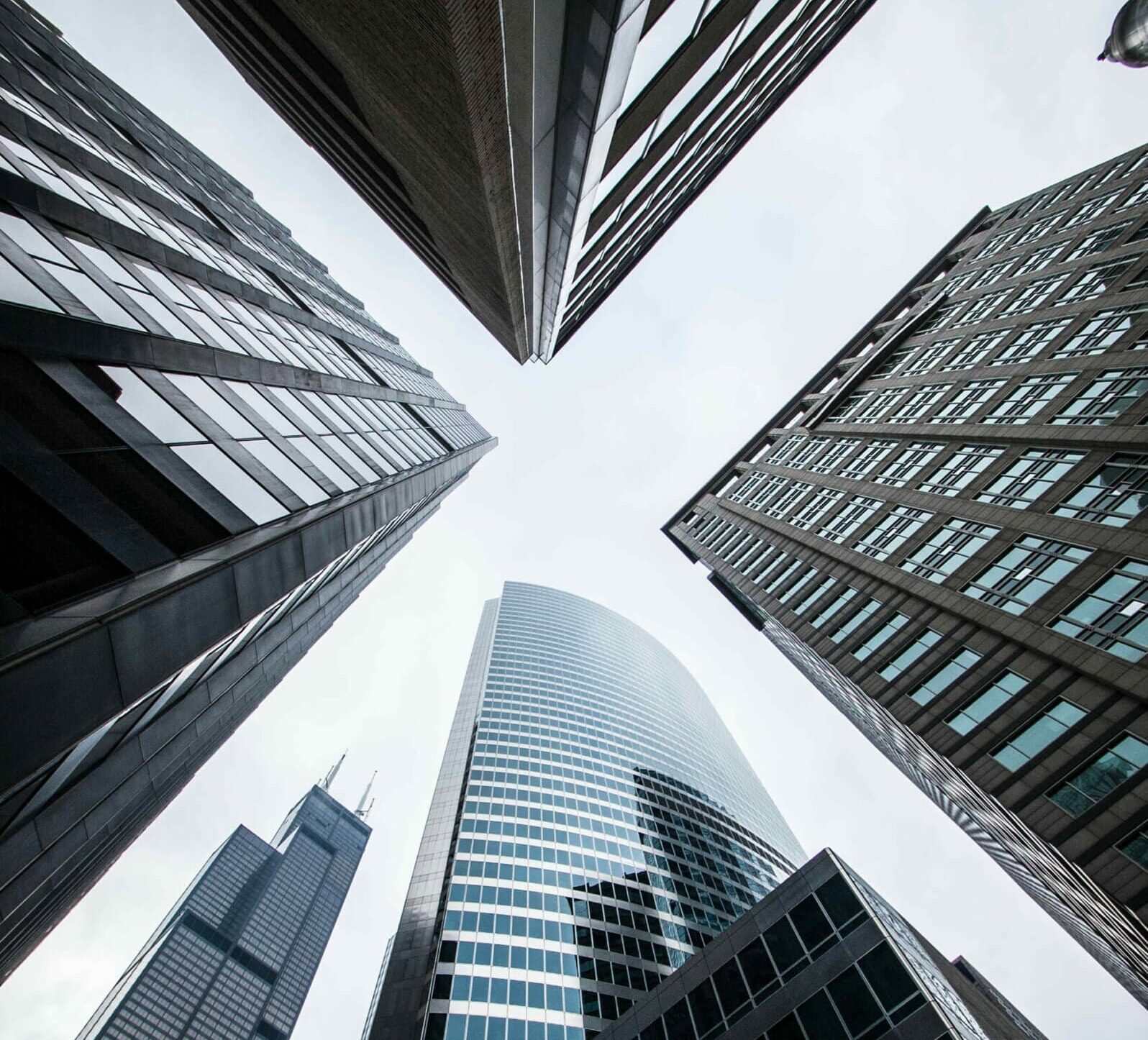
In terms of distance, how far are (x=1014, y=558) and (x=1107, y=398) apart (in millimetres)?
8994

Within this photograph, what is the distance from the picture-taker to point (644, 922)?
191ft

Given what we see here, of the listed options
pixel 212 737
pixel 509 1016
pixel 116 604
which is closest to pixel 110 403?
pixel 116 604

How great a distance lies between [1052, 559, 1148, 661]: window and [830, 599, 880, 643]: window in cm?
1068

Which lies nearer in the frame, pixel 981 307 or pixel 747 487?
pixel 981 307

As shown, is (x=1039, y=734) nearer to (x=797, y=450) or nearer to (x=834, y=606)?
(x=834, y=606)

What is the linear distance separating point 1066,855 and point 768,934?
531 inches

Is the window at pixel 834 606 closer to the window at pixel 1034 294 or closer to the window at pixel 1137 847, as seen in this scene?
the window at pixel 1137 847

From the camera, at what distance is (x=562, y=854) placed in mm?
61438

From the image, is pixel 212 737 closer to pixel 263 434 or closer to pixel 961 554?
pixel 263 434

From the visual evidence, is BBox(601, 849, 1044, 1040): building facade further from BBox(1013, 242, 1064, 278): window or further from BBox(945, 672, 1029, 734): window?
BBox(1013, 242, 1064, 278): window

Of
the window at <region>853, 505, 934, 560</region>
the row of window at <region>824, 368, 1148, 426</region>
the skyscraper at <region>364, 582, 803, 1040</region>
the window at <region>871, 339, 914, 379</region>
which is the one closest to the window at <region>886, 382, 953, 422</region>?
the row of window at <region>824, 368, 1148, 426</region>

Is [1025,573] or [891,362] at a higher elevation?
[891,362]

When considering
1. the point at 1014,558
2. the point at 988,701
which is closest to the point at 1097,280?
the point at 1014,558

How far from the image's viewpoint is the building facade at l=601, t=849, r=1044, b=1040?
2236 centimetres
